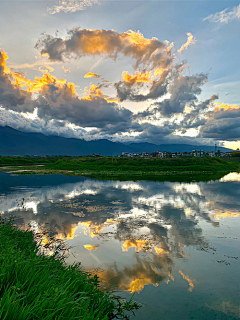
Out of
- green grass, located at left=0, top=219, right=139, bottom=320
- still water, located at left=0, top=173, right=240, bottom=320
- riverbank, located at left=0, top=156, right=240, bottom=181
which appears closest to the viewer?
green grass, located at left=0, top=219, right=139, bottom=320

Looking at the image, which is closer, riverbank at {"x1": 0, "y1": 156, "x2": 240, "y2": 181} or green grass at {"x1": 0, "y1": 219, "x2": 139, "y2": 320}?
green grass at {"x1": 0, "y1": 219, "x2": 139, "y2": 320}

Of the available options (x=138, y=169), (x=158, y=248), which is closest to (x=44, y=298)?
(x=158, y=248)

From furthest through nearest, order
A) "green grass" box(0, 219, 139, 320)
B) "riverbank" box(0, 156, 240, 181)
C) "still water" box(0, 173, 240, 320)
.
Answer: "riverbank" box(0, 156, 240, 181), "still water" box(0, 173, 240, 320), "green grass" box(0, 219, 139, 320)

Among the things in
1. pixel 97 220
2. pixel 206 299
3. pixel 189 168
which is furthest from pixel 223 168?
pixel 206 299

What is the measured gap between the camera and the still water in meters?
6.77

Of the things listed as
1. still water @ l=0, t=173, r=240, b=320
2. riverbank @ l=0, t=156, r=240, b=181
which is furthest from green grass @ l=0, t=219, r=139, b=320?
riverbank @ l=0, t=156, r=240, b=181

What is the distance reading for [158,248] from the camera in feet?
34.7

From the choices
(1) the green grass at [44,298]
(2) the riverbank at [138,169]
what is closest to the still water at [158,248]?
(1) the green grass at [44,298]

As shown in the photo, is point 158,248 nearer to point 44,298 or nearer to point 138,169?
point 44,298

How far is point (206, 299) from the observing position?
684cm

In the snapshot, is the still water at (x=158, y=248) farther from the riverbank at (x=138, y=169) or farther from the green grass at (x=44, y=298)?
the riverbank at (x=138, y=169)

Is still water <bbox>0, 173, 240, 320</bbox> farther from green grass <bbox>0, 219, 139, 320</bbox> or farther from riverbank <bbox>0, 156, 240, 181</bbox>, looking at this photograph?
riverbank <bbox>0, 156, 240, 181</bbox>

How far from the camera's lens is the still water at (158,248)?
677 centimetres

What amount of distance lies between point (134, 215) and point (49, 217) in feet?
22.4
